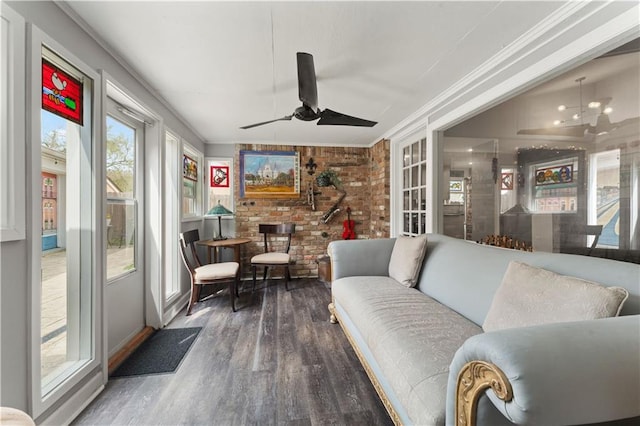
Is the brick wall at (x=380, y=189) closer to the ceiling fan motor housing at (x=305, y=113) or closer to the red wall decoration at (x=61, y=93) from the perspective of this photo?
the ceiling fan motor housing at (x=305, y=113)

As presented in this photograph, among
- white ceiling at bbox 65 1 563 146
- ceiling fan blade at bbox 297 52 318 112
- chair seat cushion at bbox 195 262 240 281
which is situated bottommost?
chair seat cushion at bbox 195 262 240 281

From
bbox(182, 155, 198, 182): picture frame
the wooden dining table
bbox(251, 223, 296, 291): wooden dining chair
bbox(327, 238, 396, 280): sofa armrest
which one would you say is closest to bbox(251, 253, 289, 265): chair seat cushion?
bbox(251, 223, 296, 291): wooden dining chair

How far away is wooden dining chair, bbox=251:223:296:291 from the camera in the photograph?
132 inches

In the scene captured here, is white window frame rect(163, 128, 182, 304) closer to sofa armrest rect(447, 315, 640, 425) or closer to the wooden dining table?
the wooden dining table

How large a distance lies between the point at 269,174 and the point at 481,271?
3.19m

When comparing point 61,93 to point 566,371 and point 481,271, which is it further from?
point 481,271

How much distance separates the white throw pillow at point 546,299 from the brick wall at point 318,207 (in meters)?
2.64

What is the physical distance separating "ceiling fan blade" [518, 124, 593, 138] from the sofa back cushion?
1.63 metres

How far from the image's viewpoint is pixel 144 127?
7.76 feet

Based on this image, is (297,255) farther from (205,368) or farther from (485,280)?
(485,280)

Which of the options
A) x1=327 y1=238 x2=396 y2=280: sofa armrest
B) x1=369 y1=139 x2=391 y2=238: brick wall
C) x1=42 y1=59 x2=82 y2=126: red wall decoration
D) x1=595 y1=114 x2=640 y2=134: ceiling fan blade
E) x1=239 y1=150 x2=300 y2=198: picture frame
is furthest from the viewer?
x1=239 y1=150 x2=300 y2=198: picture frame

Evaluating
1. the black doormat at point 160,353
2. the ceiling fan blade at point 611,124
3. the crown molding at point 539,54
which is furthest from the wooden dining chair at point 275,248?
the ceiling fan blade at point 611,124

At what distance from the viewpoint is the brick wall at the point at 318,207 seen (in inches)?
155

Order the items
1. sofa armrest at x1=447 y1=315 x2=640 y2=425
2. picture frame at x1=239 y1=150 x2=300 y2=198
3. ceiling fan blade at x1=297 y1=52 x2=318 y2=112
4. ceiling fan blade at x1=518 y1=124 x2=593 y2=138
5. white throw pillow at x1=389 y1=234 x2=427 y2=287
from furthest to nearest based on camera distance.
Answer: picture frame at x1=239 y1=150 x2=300 y2=198
ceiling fan blade at x1=518 y1=124 x2=593 y2=138
white throw pillow at x1=389 y1=234 x2=427 y2=287
ceiling fan blade at x1=297 y1=52 x2=318 y2=112
sofa armrest at x1=447 y1=315 x2=640 y2=425
